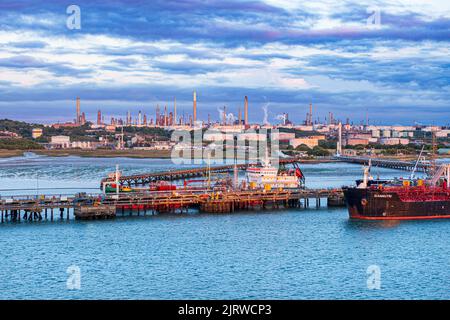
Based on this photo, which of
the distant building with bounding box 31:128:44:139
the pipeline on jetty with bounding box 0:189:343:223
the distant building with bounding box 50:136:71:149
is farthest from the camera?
the distant building with bounding box 31:128:44:139

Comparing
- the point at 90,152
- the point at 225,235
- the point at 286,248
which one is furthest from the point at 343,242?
the point at 90,152

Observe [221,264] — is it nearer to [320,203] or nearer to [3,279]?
[3,279]

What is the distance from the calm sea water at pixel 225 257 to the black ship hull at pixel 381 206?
1.02 meters

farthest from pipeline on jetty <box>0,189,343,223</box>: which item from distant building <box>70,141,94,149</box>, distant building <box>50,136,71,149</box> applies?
distant building <box>50,136,71,149</box>

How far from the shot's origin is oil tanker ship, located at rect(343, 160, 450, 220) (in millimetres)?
40219

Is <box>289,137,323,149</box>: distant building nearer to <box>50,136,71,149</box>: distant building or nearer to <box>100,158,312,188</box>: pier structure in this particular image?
<box>50,136,71,149</box>: distant building

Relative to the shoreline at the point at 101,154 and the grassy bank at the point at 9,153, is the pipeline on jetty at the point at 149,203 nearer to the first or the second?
the shoreline at the point at 101,154

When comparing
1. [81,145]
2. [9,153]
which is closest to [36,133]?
[81,145]

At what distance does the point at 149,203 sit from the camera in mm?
41938

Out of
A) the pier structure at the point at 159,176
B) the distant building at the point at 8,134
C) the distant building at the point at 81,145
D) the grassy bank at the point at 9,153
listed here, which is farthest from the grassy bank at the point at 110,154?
the pier structure at the point at 159,176

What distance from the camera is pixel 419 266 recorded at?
27.3 m

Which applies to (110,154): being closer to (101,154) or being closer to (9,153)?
(101,154)

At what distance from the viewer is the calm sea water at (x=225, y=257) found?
919 inches

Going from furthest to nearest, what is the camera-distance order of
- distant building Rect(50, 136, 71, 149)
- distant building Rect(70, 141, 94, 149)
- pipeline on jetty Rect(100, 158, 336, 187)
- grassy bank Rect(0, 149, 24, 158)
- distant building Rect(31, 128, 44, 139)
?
1. distant building Rect(31, 128, 44, 139)
2. distant building Rect(70, 141, 94, 149)
3. distant building Rect(50, 136, 71, 149)
4. grassy bank Rect(0, 149, 24, 158)
5. pipeline on jetty Rect(100, 158, 336, 187)
